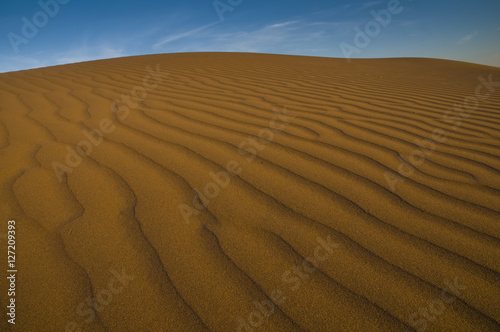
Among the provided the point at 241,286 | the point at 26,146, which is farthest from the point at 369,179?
the point at 26,146

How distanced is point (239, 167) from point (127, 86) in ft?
10.4

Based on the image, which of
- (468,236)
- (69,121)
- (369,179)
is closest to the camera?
(468,236)

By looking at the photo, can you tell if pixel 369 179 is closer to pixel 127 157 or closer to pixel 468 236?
pixel 468 236

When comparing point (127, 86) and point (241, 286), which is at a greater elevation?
point (127, 86)

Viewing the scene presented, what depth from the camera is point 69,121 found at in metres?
2.44

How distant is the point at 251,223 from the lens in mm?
1219

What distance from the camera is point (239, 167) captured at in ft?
5.47

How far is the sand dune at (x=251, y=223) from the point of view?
0.87 meters

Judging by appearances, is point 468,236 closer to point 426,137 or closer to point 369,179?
point 369,179

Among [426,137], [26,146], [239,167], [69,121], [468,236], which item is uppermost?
[426,137]

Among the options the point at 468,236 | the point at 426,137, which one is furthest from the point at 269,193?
the point at 426,137

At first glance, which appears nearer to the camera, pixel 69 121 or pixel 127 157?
pixel 127 157

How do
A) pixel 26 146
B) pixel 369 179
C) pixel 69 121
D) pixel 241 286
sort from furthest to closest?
pixel 69 121 → pixel 26 146 → pixel 369 179 → pixel 241 286

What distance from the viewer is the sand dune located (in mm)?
873
